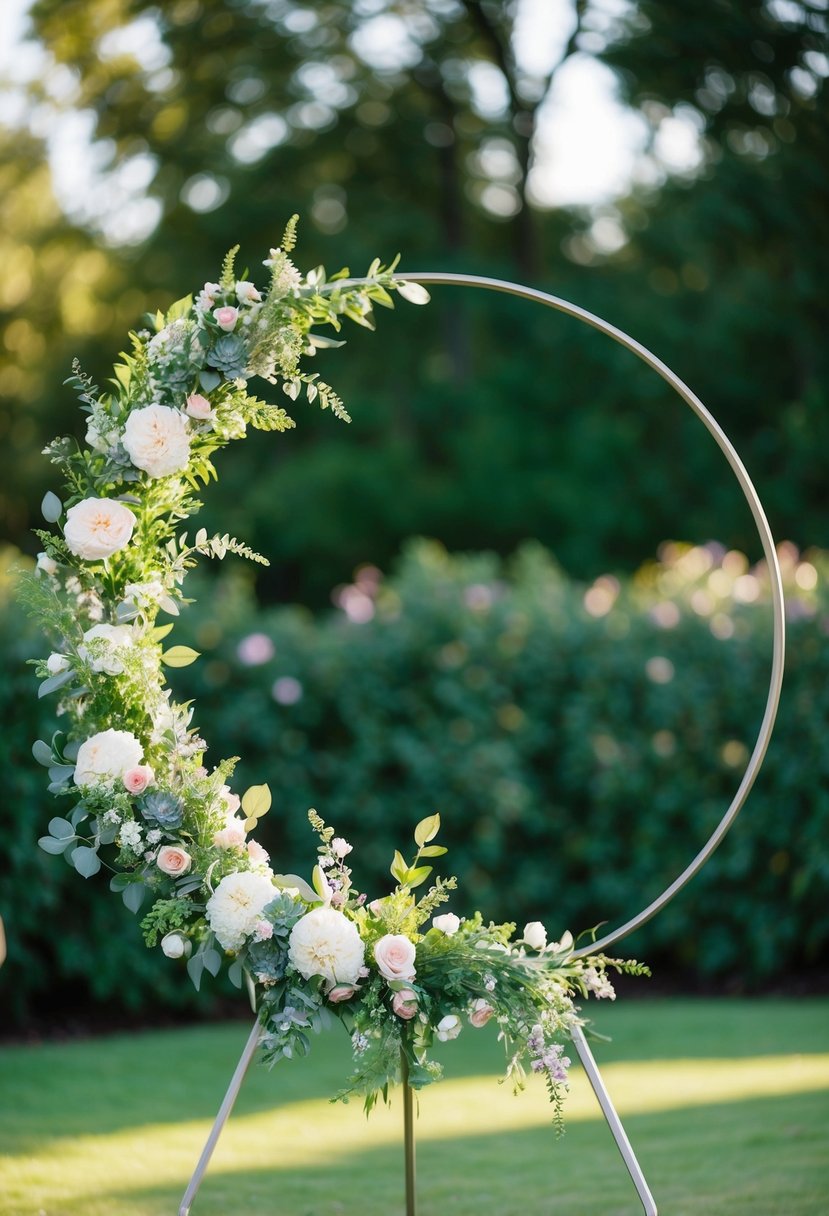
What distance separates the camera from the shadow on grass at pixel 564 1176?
10.3 feet

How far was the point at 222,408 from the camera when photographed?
9.27 feet

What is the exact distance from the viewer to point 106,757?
2.61 metres

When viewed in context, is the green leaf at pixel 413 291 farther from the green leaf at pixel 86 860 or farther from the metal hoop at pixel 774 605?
the green leaf at pixel 86 860

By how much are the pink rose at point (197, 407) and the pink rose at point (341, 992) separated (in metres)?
1.26

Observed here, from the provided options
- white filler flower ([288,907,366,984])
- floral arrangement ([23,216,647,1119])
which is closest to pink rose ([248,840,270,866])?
floral arrangement ([23,216,647,1119])

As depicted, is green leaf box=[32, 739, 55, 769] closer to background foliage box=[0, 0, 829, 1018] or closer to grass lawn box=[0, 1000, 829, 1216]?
grass lawn box=[0, 1000, 829, 1216]

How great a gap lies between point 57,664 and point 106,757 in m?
0.23

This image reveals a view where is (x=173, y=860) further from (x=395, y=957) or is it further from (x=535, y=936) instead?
(x=535, y=936)

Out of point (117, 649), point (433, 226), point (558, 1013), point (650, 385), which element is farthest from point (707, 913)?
point (433, 226)

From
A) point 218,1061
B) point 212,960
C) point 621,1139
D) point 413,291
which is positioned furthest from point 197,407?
point 218,1061

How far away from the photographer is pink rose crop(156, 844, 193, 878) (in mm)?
2564

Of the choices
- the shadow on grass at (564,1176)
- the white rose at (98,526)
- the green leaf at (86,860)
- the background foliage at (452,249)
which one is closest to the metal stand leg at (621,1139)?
the shadow on grass at (564,1176)

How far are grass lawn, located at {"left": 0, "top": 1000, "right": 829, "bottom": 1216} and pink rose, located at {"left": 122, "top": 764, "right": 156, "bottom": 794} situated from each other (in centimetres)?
125

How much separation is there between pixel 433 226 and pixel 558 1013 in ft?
42.2
